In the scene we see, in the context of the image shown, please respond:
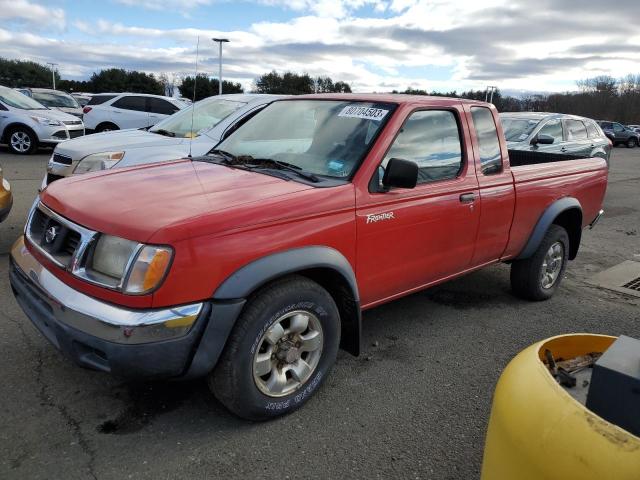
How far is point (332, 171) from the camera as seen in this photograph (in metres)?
3.32

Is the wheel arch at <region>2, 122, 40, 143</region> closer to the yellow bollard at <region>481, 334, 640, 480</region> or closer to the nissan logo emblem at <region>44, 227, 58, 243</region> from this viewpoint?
the nissan logo emblem at <region>44, 227, 58, 243</region>

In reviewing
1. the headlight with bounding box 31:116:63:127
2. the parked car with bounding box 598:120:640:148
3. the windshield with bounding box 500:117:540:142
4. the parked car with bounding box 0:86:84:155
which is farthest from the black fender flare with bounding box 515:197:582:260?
the parked car with bounding box 598:120:640:148

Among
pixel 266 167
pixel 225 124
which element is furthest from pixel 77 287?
pixel 225 124

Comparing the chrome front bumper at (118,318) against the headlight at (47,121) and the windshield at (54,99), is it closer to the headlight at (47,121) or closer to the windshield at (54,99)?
the headlight at (47,121)

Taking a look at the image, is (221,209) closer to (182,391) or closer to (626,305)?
(182,391)

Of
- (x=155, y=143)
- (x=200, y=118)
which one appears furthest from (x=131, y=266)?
(x=200, y=118)

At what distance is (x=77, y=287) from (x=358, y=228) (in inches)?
60.6

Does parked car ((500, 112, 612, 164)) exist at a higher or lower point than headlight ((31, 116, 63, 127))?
higher

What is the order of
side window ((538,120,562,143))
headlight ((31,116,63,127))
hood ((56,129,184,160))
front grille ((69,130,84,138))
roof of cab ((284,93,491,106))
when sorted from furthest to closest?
front grille ((69,130,84,138)) → headlight ((31,116,63,127)) → side window ((538,120,562,143)) → hood ((56,129,184,160)) → roof of cab ((284,93,491,106))

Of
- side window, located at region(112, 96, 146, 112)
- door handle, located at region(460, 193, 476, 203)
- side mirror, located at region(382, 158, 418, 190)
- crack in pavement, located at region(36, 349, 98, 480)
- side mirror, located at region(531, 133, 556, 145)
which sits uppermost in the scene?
side window, located at region(112, 96, 146, 112)

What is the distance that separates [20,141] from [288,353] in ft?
46.2

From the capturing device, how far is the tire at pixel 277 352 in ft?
8.74

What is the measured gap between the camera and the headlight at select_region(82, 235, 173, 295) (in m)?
2.42

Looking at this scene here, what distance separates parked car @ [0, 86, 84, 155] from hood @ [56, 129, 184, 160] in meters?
8.20
